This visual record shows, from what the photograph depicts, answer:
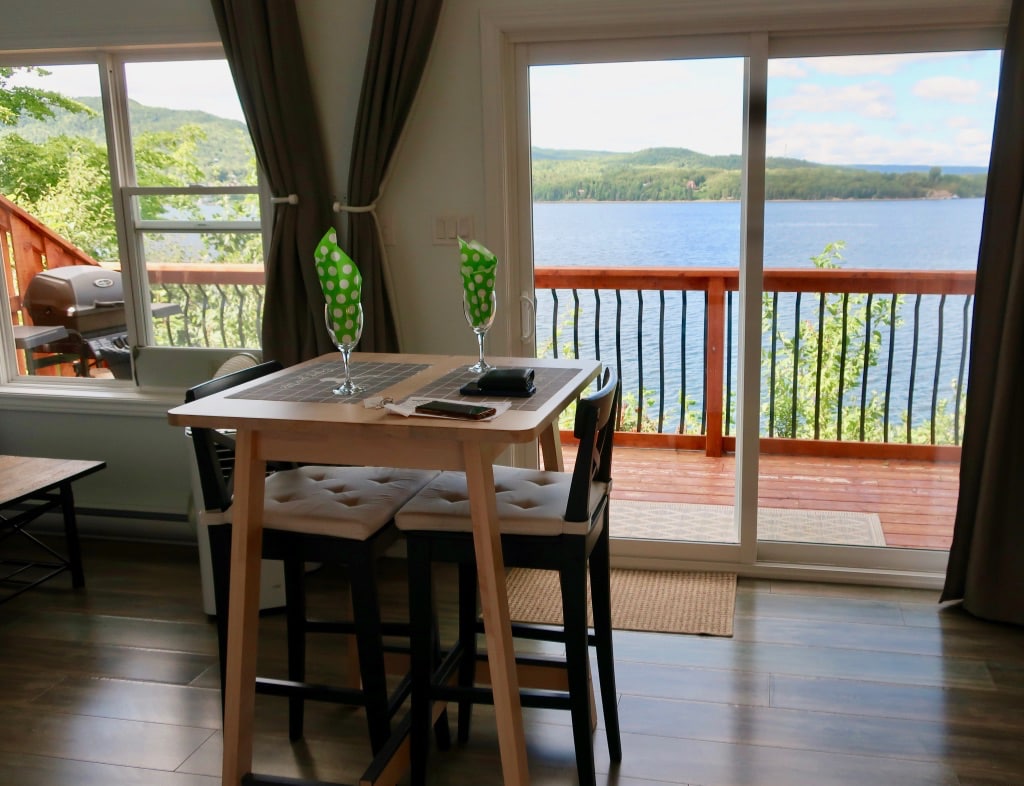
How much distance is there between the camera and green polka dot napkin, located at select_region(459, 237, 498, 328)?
233 cm

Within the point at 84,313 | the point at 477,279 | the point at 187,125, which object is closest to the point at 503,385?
the point at 477,279

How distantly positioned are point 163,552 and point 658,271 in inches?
89.3

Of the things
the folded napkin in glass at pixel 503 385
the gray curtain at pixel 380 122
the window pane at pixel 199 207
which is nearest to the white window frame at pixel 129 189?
the window pane at pixel 199 207

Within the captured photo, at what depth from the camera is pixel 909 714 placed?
2.60 m

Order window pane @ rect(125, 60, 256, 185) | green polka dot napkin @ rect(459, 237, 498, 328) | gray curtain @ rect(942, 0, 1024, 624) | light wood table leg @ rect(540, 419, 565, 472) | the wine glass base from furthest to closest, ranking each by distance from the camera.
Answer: window pane @ rect(125, 60, 256, 185) < gray curtain @ rect(942, 0, 1024, 624) < light wood table leg @ rect(540, 419, 565, 472) < green polka dot napkin @ rect(459, 237, 498, 328) < the wine glass base

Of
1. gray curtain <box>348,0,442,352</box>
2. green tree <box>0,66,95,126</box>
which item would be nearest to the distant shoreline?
gray curtain <box>348,0,442,352</box>

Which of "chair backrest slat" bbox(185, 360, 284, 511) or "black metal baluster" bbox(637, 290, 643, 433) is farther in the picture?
"black metal baluster" bbox(637, 290, 643, 433)

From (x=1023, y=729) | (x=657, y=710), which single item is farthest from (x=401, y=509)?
(x=1023, y=729)

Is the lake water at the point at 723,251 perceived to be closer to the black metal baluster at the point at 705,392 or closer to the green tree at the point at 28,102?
the black metal baluster at the point at 705,392

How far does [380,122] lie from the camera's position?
338cm

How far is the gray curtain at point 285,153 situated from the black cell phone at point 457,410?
65.2 inches

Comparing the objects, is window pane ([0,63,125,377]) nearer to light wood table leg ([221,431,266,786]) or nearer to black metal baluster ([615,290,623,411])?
black metal baluster ([615,290,623,411])

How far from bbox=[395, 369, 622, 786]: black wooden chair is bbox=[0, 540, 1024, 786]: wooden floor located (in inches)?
10.0

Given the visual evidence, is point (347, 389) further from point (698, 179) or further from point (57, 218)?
point (57, 218)
